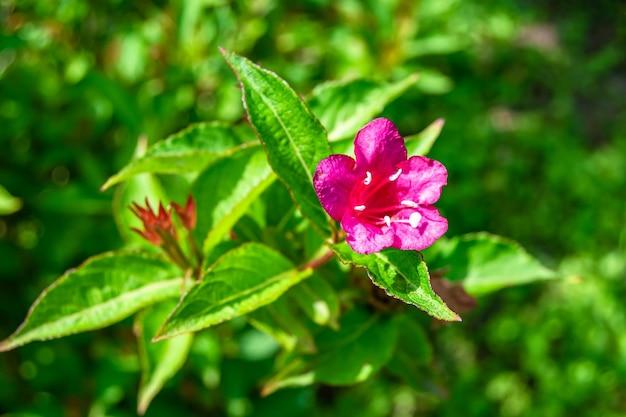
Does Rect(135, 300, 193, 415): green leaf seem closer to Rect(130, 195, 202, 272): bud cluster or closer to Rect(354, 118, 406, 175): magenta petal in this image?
Rect(130, 195, 202, 272): bud cluster

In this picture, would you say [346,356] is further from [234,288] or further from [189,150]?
[189,150]

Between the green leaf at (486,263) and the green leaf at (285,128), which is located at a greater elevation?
the green leaf at (285,128)

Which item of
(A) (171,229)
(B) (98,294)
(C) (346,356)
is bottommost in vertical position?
(C) (346,356)

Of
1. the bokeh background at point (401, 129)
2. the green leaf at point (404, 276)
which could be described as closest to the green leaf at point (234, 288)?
the green leaf at point (404, 276)

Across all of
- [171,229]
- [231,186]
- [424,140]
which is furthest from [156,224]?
[424,140]

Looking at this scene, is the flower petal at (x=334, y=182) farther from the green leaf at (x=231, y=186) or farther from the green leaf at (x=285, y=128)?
the green leaf at (x=231, y=186)

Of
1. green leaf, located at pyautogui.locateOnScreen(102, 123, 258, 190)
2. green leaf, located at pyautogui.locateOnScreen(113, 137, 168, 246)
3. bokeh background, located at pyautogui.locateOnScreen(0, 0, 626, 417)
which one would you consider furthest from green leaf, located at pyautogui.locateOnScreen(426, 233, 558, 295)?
green leaf, located at pyautogui.locateOnScreen(113, 137, 168, 246)

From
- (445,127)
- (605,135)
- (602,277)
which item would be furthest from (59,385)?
(605,135)
